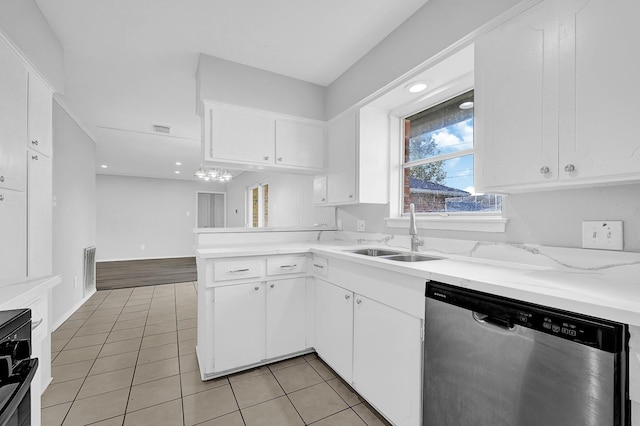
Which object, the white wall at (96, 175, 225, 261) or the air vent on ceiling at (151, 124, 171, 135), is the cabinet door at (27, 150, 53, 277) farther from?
the white wall at (96, 175, 225, 261)

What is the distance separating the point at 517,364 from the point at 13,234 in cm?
254

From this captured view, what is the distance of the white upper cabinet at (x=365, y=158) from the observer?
2.36 meters

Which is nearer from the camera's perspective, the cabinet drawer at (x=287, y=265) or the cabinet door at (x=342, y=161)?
the cabinet drawer at (x=287, y=265)

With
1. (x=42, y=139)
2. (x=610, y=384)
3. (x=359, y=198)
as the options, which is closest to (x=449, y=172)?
(x=359, y=198)

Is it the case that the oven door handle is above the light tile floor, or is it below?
above

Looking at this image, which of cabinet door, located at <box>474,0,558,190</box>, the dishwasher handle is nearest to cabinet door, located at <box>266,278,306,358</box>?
the dishwasher handle

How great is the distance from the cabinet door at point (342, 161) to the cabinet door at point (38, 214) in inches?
84.8

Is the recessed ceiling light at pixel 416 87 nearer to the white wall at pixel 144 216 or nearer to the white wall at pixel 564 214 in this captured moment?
the white wall at pixel 564 214

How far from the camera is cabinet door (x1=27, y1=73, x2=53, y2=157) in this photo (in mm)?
1764

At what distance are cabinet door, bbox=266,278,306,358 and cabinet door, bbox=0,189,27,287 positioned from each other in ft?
4.65

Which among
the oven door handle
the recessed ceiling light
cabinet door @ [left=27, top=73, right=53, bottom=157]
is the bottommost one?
the oven door handle

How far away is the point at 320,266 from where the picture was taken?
2.16 metres

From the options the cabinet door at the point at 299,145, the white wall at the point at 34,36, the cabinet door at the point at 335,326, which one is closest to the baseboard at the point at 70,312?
the white wall at the point at 34,36

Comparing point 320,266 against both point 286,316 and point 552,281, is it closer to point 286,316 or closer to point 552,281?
point 286,316
